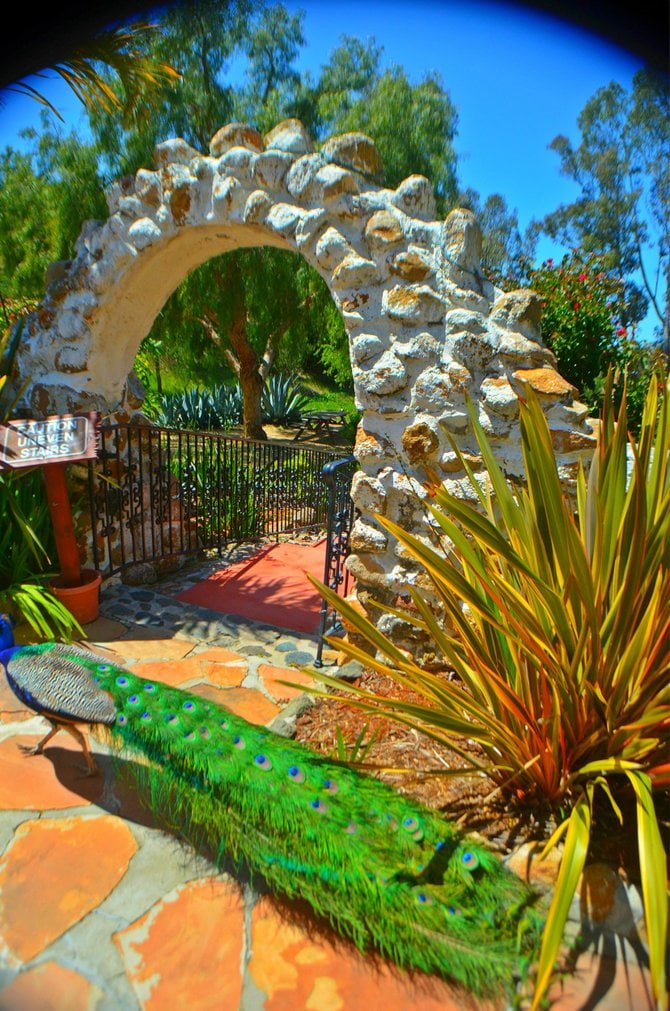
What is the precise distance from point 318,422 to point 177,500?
9918 millimetres

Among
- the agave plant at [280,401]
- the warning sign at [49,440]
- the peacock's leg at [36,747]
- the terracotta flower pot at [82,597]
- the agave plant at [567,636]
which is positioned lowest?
the peacock's leg at [36,747]

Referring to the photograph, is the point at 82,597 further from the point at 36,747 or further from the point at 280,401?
the point at 280,401

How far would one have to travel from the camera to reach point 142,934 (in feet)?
5.63

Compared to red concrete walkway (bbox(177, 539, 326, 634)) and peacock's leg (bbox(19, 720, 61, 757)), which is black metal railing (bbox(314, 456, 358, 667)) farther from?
peacock's leg (bbox(19, 720, 61, 757))

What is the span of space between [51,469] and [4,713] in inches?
57.7

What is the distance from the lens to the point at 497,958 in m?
1.42

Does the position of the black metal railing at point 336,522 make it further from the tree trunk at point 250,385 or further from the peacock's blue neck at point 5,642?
the tree trunk at point 250,385

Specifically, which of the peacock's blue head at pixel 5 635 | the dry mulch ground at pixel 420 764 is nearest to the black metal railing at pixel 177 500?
the dry mulch ground at pixel 420 764

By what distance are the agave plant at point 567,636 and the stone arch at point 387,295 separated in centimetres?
77

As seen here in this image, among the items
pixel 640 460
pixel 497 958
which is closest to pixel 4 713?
pixel 497 958

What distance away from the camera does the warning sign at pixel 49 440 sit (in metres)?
3.52

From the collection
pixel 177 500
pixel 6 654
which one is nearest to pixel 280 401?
pixel 177 500

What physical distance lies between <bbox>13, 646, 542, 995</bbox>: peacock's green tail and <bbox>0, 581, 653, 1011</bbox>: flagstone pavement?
3.5 inches

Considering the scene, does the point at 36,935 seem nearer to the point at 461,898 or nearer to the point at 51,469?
the point at 461,898
